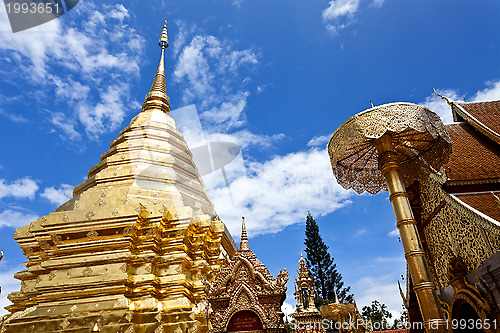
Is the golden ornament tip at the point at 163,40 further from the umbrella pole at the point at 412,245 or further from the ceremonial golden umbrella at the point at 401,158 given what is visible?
the umbrella pole at the point at 412,245

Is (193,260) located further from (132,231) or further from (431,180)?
(431,180)

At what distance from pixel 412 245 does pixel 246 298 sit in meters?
3.10

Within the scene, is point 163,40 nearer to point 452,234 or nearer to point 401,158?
point 401,158

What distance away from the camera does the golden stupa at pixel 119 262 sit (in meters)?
5.20

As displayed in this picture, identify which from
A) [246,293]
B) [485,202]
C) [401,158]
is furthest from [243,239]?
[485,202]

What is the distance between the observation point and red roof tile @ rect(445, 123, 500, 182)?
18.8 ft

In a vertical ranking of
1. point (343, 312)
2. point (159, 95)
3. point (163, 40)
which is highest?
point (163, 40)

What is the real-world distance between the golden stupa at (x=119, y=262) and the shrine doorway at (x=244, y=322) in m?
0.57

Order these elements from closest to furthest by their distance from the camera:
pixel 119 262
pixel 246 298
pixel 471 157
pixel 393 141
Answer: pixel 393 141, pixel 246 298, pixel 119 262, pixel 471 157

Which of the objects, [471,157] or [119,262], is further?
[471,157]

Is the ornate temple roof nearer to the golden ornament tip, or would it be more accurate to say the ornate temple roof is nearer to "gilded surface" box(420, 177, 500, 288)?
"gilded surface" box(420, 177, 500, 288)

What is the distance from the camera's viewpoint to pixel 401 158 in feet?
15.8

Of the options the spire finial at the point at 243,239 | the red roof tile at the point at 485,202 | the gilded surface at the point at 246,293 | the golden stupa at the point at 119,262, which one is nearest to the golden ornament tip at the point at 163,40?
the golden stupa at the point at 119,262

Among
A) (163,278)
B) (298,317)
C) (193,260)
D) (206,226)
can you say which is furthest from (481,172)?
(163,278)
